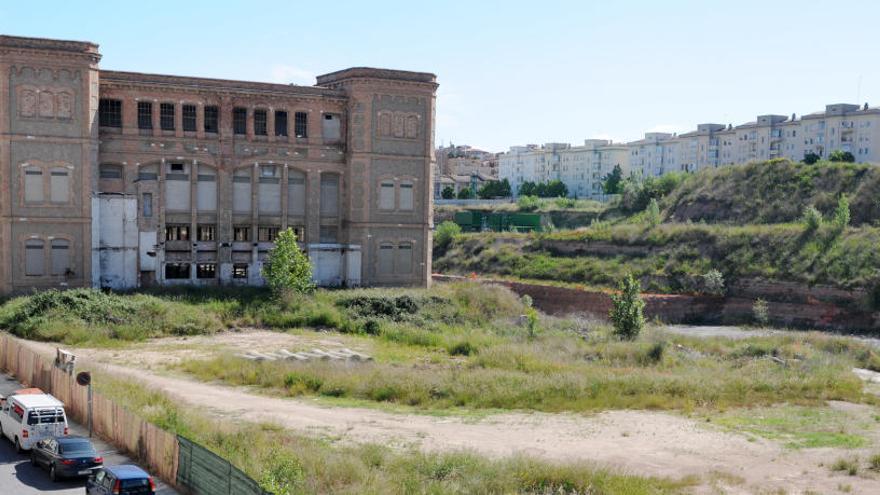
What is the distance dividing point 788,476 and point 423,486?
32.8 feet

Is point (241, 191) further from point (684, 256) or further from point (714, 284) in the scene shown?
point (684, 256)

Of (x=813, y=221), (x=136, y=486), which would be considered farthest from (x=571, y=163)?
(x=136, y=486)

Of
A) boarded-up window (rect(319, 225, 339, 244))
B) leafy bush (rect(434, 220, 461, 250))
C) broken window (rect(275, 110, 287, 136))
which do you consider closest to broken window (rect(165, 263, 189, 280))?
boarded-up window (rect(319, 225, 339, 244))

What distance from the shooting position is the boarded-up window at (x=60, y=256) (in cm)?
4512

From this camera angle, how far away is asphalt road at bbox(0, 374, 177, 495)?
1845cm

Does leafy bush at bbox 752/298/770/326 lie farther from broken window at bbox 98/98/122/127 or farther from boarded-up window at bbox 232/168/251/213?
broken window at bbox 98/98/122/127

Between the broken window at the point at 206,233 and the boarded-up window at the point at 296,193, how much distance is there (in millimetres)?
4783

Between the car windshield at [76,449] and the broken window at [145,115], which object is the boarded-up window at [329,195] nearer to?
the broken window at [145,115]

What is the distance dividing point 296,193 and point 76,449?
3411 centimetres

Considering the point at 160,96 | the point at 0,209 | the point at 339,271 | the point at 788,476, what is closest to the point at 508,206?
the point at 339,271

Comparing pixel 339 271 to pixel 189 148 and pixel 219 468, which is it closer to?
pixel 189 148

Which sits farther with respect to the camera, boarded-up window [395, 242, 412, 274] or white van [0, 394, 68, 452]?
boarded-up window [395, 242, 412, 274]

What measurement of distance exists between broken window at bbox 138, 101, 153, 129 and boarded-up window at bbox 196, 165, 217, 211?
3781 mm

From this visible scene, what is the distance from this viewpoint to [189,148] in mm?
48875
